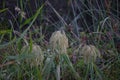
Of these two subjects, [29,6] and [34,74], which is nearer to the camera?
[34,74]

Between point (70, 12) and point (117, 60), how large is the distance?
1256mm

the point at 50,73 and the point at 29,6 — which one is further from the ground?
the point at 29,6

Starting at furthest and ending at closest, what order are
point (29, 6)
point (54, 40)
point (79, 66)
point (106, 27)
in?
1. point (29, 6)
2. point (106, 27)
3. point (79, 66)
4. point (54, 40)

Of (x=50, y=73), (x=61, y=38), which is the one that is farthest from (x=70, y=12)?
(x=61, y=38)

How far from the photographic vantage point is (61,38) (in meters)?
1.46

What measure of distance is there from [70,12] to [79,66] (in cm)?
130

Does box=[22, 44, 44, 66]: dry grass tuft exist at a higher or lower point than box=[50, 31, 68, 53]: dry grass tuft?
lower

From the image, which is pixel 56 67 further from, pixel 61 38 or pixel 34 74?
pixel 61 38

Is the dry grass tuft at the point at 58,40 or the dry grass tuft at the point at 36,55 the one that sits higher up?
the dry grass tuft at the point at 58,40

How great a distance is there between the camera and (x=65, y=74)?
6.04 feet

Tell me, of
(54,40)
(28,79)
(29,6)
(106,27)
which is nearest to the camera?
(54,40)

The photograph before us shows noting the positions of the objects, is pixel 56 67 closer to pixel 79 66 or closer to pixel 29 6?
pixel 79 66

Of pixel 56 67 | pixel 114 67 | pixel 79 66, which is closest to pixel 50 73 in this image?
pixel 56 67

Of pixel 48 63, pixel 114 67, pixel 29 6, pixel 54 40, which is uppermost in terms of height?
pixel 29 6
